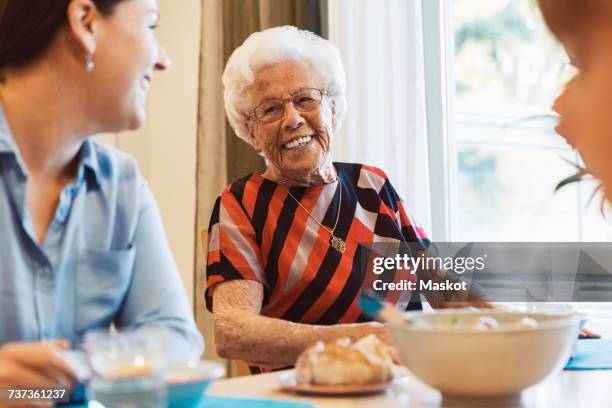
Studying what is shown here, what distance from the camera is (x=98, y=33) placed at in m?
1.28

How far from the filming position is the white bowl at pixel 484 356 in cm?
101

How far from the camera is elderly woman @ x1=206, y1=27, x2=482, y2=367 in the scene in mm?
1794

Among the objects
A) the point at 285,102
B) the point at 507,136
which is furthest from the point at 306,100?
the point at 507,136

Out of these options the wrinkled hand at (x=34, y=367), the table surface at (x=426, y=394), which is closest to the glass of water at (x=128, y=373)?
the wrinkled hand at (x=34, y=367)

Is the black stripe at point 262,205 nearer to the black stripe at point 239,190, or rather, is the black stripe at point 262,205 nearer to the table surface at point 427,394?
the black stripe at point 239,190

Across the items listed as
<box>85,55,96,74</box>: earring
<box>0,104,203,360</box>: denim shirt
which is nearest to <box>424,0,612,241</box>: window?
Answer: <box>0,104,203,360</box>: denim shirt

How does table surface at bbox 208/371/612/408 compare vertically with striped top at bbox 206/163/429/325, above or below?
below

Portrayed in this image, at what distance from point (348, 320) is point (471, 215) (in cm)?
161

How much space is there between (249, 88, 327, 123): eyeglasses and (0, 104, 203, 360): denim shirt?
696 mm

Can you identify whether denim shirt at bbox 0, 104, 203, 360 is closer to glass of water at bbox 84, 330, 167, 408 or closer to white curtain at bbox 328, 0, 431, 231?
glass of water at bbox 84, 330, 167, 408

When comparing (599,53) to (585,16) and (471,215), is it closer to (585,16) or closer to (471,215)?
(585,16)

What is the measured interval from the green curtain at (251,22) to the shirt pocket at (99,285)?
1884 millimetres

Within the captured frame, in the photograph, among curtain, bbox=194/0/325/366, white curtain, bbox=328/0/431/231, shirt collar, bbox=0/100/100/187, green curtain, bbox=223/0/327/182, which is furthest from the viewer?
curtain, bbox=194/0/325/366

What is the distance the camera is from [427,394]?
1116mm
